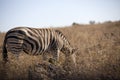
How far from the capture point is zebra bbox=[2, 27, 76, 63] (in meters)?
6.21

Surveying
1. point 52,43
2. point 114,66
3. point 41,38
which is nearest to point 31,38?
point 41,38

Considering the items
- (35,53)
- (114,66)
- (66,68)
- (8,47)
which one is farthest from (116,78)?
(8,47)

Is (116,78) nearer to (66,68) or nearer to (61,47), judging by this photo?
(66,68)

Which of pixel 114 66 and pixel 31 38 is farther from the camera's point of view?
pixel 31 38

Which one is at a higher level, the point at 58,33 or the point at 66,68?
the point at 58,33

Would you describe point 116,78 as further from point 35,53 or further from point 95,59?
point 35,53

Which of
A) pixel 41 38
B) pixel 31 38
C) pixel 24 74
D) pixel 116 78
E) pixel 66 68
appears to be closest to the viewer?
pixel 116 78

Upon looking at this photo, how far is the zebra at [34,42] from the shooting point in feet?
20.4

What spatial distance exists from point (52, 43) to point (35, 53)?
93cm

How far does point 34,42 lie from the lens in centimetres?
662

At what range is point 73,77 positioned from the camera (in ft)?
17.8

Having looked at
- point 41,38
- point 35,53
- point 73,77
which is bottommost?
point 73,77

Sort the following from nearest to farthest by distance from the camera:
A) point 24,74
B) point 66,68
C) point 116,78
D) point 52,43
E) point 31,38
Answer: point 116,78, point 24,74, point 66,68, point 31,38, point 52,43

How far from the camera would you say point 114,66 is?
5.66m
